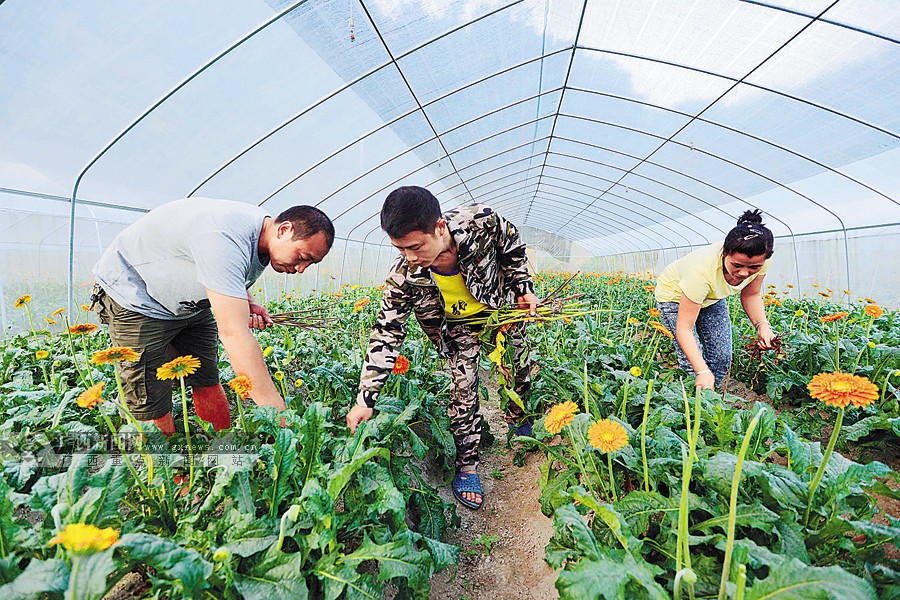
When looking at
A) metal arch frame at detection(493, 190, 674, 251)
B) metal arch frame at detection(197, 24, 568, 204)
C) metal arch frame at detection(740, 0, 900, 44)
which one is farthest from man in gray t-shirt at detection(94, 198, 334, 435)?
metal arch frame at detection(493, 190, 674, 251)

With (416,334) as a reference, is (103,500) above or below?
below

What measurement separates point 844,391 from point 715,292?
180 cm

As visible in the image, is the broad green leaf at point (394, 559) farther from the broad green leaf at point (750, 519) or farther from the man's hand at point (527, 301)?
the man's hand at point (527, 301)

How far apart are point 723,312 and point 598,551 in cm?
241

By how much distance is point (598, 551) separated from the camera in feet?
→ 3.86

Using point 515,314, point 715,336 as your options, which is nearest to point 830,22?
point 715,336

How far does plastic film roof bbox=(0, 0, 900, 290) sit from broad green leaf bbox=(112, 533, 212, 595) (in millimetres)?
3607

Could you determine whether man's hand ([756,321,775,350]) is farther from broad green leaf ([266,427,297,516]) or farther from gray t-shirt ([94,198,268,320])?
gray t-shirt ([94,198,268,320])

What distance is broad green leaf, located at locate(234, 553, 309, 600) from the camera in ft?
3.57

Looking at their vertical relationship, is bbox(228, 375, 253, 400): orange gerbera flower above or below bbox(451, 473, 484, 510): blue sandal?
above

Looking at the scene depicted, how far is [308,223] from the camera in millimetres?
1774

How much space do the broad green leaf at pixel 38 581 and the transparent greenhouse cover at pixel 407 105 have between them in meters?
3.53

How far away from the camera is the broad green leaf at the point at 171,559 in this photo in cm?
96

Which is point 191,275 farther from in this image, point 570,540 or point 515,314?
point 570,540
